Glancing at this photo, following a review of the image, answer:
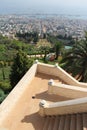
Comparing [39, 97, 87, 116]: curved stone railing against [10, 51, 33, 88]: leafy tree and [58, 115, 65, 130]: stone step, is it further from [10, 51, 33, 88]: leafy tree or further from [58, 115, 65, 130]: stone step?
[10, 51, 33, 88]: leafy tree

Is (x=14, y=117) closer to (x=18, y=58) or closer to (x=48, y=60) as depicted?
(x=18, y=58)

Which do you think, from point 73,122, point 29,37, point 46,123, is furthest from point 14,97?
point 29,37

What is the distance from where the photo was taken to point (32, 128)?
9.73 metres

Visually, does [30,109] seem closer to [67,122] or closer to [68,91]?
[68,91]

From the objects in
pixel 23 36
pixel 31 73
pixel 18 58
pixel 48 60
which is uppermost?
pixel 31 73

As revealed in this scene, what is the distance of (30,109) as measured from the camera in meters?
11.1

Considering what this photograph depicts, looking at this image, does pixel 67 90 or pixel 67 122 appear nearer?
pixel 67 122

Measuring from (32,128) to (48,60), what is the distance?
33067 mm

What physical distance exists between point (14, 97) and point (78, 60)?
6481mm

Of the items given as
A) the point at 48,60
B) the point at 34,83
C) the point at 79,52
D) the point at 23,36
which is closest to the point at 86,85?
the point at 34,83

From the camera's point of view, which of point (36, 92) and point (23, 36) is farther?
point (23, 36)

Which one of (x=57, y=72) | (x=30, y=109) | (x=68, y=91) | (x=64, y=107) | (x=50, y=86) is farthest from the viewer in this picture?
(x=57, y=72)

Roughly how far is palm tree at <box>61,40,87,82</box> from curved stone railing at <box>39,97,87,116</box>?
6.37 meters

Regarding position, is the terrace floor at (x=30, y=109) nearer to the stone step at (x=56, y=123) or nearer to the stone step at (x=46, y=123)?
the stone step at (x=46, y=123)
